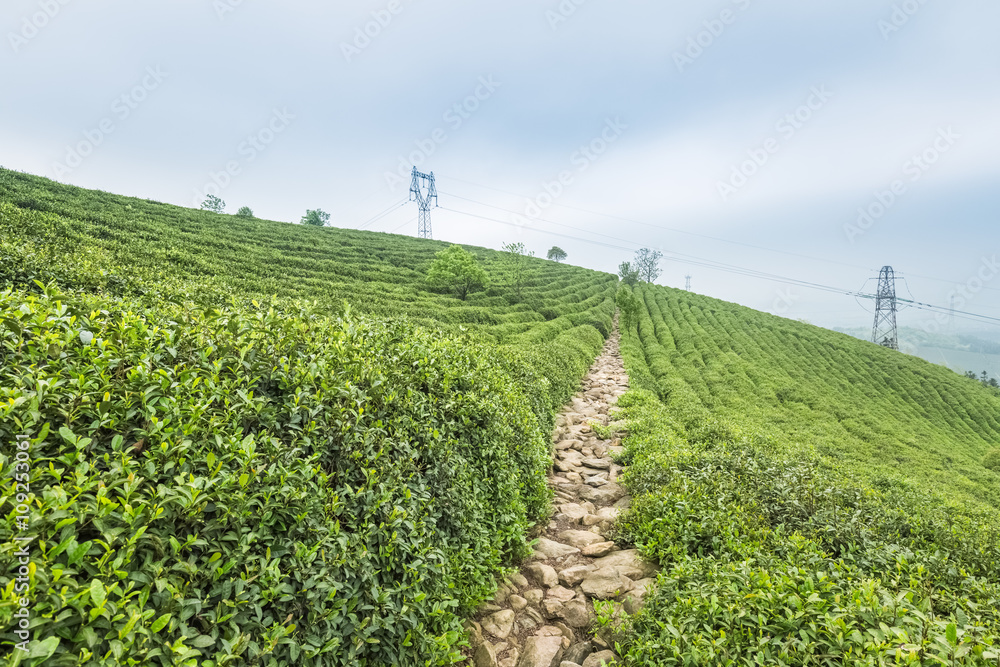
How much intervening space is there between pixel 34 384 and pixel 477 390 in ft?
15.9

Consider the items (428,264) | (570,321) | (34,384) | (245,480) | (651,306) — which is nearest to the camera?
(34,384)

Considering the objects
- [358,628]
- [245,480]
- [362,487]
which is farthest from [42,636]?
[362,487]

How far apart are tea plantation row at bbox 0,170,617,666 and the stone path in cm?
38

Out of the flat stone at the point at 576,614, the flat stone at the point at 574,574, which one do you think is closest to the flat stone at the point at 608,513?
the flat stone at the point at 574,574

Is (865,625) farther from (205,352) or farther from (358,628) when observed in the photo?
(205,352)

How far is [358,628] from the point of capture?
3.13 metres

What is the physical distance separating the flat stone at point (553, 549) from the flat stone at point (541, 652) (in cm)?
163

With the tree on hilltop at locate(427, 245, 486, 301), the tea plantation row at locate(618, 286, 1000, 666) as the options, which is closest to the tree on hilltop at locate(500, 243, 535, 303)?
the tree on hilltop at locate(427, 245, 486, 301)

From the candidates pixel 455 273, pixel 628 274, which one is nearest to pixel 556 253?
pixel 628 274

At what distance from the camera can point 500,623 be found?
4.73m

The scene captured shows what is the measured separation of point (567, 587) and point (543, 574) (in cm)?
35

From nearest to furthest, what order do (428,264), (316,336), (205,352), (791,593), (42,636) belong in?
(42,636) → (205,352) → (791,593) → (316,336) → (428,264)

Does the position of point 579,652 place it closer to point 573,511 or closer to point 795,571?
point 795,571

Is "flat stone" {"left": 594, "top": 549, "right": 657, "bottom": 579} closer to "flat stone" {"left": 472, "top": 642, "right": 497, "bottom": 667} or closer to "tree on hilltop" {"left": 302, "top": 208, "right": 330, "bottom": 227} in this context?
"flat stone" {"left": 472, "top": 642, "right": 497, "bottom": 667}
